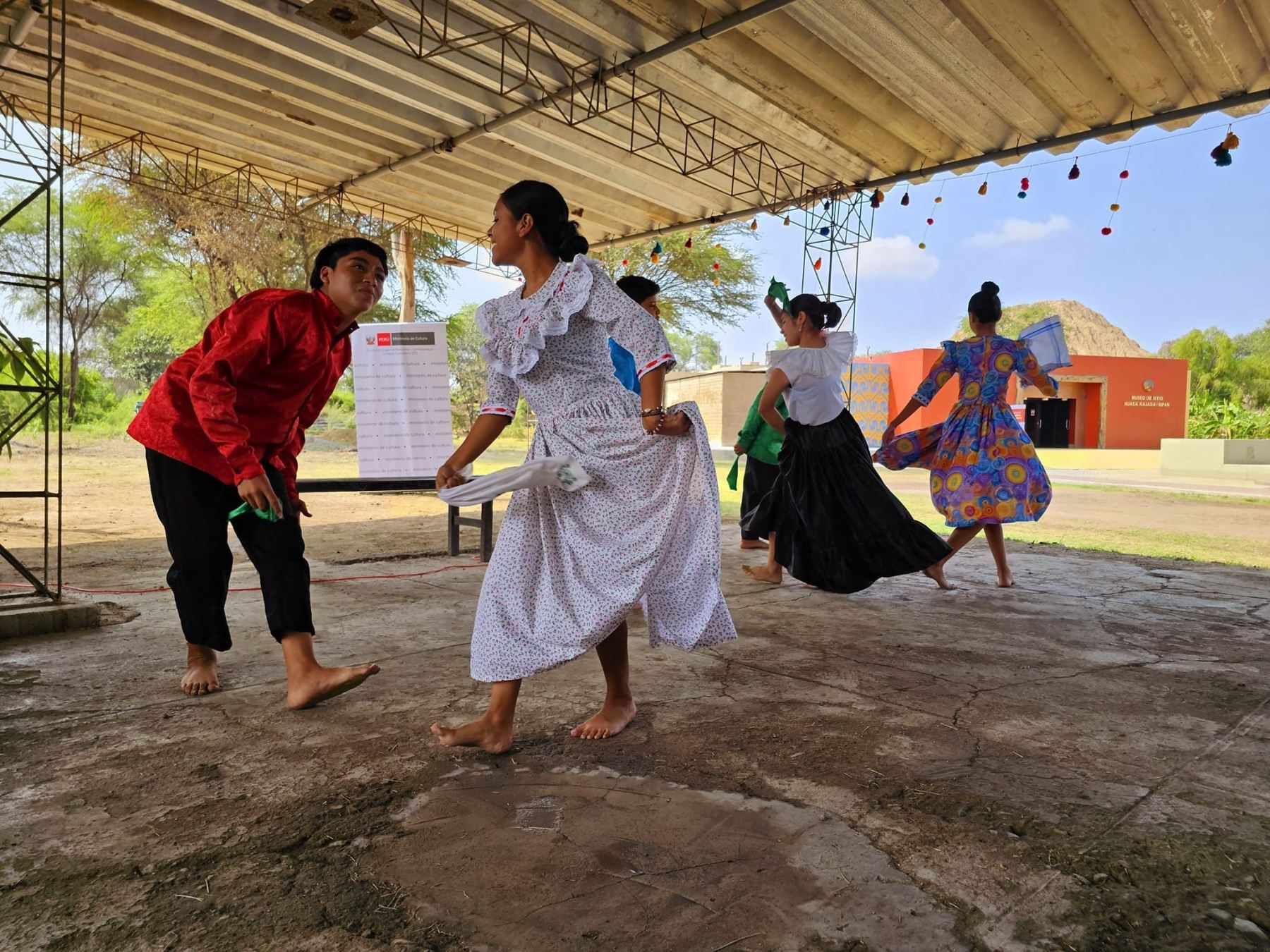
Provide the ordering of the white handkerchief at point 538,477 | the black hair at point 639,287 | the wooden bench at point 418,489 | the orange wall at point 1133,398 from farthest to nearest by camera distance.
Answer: the orange wall at point 1133,398, the wooden bench at point 418,489, the black hair at point 639,287, the white handkerchief at point 538,477

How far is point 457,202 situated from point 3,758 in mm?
9898

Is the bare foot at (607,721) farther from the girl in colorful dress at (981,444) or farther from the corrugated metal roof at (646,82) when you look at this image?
the corrugated metal roof at (646,82)

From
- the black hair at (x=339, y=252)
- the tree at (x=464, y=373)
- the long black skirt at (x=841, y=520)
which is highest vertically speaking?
the tree at (x=464, y=373)

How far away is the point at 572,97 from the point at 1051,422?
29683 millimetres

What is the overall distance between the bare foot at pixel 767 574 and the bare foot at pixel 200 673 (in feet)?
10.2

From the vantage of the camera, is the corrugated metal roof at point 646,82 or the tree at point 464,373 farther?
the tree at point 464,373

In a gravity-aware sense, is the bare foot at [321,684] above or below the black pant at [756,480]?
below

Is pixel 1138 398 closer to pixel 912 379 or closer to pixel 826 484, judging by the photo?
pixel 912 379

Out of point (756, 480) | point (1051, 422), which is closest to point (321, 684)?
point (756, 480)

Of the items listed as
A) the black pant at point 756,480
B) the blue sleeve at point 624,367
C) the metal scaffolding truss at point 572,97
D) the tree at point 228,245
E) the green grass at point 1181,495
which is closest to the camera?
the blue sleeve at point 624,367

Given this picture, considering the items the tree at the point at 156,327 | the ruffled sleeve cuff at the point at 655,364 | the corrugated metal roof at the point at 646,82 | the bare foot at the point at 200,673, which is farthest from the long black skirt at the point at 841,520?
the tree at the point at 156,327

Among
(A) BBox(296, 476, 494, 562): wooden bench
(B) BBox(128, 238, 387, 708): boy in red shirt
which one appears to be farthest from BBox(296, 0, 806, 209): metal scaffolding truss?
(B) BBox(128, 238, 387, 708): boy in red shirt

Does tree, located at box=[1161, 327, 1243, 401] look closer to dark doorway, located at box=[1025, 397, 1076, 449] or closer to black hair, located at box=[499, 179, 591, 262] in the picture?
dark doorway, located at box=[1025, 397, 1076, 449]

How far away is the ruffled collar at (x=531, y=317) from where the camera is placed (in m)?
2.26
